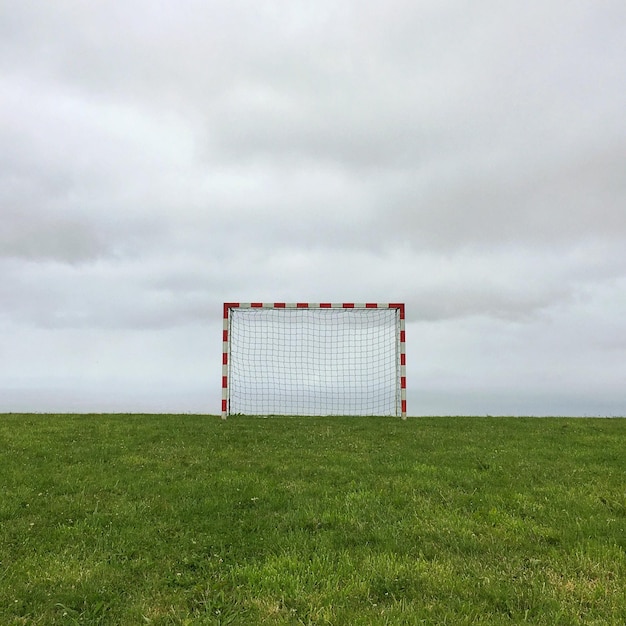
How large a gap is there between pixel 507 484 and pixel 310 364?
10.4 m

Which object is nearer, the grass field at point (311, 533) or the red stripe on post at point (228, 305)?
the grass field at point (311, 533)

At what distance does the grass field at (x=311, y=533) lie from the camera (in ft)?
15.7

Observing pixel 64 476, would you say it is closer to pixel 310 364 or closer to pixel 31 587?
pixel 31 587

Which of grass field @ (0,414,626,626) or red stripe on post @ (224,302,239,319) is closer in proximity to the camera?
grass field @ (0,414,626,626)

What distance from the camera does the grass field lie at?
4777mm

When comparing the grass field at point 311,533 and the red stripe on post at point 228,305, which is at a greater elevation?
the red stripe on post at point 228,305

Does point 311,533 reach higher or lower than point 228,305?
lower

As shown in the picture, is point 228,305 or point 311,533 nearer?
point 311,533

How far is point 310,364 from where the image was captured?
18234mm

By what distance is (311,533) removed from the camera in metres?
6.36

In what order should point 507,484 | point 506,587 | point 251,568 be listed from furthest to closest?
point 507,484
point 251,568
point 506,587

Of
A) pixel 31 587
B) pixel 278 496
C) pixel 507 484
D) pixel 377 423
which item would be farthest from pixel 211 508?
pixel 377 423

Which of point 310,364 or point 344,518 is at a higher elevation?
point 310,364

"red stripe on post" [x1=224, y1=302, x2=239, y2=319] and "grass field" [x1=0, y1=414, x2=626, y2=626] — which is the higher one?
"red stripe on post" [x1=224, y1=302, x2=239, y2=319]
